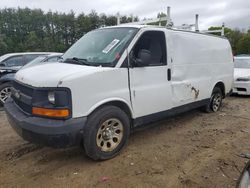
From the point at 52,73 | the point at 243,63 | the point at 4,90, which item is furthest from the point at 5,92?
the point at 243,63

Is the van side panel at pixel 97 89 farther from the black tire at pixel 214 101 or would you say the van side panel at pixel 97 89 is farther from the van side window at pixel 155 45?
the black tire at pixel 214 101

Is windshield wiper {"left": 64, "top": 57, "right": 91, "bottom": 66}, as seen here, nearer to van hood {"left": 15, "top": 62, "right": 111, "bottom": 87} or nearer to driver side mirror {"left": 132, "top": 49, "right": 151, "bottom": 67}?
van hood {"left": 15, "top": 62, "right": 111, "bottom": 87}

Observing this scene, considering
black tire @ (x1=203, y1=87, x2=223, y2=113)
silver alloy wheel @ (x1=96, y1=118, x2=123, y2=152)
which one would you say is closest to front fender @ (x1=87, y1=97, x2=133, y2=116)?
silver alloy wheel @ (x1=96, y1=118, x2=123, y2=152)

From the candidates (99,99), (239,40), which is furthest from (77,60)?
(239,40)

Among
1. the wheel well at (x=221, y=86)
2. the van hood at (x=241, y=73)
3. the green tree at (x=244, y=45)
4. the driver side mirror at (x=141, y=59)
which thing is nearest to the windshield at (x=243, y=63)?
the van hood at (x=241, y=73)

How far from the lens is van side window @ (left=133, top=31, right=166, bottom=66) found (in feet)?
15.3

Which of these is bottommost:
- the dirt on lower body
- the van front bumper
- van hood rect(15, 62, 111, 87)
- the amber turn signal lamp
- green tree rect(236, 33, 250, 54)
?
the dirt on lower body

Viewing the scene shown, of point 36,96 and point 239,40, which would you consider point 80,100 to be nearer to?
point 36,96

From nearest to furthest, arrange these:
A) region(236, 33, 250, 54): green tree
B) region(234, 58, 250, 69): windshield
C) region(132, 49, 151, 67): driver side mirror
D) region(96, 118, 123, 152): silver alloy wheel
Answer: region(96, 118, 123, 152): silver alloy wheel < region(132, 49, 151, 67): driver side mirror < region(234, 58, 250, 69): windshield < region(236, 33, 250, 54): green tree

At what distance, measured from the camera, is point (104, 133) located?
13.2ft

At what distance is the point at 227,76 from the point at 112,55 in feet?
14.1

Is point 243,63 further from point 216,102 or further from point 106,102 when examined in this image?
point 106,102

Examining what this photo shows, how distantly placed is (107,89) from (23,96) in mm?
1252

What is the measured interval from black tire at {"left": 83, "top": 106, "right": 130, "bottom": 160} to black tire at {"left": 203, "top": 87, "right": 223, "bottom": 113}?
331cm
